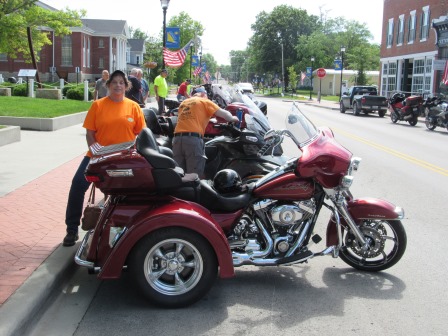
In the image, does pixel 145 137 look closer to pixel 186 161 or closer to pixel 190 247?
pixel 190 247

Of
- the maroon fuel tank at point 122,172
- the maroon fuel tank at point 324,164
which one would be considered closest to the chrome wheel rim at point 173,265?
the maroon fuel tank at point 122,172

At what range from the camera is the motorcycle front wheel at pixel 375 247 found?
529 cm

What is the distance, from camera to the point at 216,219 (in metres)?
4.85

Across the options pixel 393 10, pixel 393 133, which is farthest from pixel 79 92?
pixel 393 10

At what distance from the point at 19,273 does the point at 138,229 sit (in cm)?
123

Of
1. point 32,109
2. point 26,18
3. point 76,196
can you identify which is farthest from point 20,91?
point 76,196

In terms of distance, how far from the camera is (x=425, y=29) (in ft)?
135

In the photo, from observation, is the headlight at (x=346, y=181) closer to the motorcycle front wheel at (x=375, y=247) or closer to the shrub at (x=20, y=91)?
the motorcycle front wheel at (x=375, y=247)

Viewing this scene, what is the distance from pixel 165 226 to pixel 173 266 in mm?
346

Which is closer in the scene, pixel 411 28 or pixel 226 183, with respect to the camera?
pixel 226 183

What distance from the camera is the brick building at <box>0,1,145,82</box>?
66.0 metres

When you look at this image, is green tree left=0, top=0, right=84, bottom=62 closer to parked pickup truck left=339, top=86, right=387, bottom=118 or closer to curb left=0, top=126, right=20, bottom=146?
curb left=0, top=126, right=20, bottom=146

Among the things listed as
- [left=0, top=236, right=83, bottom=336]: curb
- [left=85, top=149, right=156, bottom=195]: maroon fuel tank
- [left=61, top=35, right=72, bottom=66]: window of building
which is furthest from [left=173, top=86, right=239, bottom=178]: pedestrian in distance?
[left=61, top=35, right=72, bottom=66]: window of building

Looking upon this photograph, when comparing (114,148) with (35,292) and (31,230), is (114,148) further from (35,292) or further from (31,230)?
(31,230)
